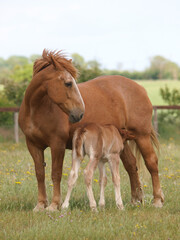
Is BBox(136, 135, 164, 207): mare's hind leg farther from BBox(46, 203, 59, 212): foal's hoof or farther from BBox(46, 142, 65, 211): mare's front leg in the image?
BBox(46, 203, 59, 212): foal's hoof

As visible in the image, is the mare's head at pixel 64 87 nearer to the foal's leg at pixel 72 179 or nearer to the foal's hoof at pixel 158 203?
the foal's leg at pixel 72 179

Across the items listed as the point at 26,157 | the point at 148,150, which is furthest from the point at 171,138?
the point at 148,150

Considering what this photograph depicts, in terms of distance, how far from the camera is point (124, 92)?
21.0ft

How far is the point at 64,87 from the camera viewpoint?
16.4 feet

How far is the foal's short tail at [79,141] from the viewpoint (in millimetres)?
5289

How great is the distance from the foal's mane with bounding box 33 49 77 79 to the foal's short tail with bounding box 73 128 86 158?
742 millimetres

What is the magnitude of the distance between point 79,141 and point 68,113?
49 centimetres

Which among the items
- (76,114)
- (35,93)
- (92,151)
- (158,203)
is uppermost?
(35,93)

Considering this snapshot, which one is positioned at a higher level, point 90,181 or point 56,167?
point 56,167

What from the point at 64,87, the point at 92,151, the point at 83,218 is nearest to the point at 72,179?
the point at 92,151

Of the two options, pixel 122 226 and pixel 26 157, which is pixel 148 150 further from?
pixel 26 157

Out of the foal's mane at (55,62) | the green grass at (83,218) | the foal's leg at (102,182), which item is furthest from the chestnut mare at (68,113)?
the foal's leg at (102,182)

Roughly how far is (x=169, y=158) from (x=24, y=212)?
600cm

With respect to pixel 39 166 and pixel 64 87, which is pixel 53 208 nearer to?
pixel 39 166
